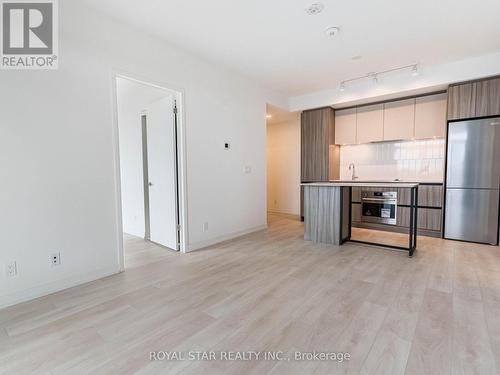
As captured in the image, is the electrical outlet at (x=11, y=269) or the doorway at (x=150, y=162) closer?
the electrical outlet at (x=11, y=269)

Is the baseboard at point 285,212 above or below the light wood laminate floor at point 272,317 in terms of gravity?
above

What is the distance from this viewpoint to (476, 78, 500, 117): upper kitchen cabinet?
3533 millimetres

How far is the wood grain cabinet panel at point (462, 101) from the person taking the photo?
370cm

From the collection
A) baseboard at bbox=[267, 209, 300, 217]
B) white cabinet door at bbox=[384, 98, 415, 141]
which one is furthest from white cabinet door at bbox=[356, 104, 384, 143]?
baseboard at bbox=[267, 209, 300, 217]

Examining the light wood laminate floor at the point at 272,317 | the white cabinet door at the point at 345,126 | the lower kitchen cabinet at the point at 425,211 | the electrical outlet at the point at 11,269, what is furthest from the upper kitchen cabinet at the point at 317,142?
the electrical outlet at the point at 11,269

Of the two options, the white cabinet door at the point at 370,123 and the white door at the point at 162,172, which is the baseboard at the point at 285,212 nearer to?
the white cabinet door at the point at 370,123

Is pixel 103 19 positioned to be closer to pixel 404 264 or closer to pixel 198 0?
pixel 198 0

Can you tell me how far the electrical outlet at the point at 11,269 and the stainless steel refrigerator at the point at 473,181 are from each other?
223 inches

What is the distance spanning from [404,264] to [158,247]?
343cm

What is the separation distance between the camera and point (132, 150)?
4.30 m

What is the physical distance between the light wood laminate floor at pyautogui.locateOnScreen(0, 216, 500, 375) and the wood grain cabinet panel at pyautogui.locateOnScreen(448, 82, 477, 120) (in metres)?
2.21

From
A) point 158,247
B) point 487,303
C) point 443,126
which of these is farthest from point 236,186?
point 443,126

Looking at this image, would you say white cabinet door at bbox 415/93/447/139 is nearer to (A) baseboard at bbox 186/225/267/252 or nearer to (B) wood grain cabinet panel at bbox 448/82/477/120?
(B) wood grain cabinet panel at bbox 448/82/477/120

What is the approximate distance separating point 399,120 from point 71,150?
17.1 feet
